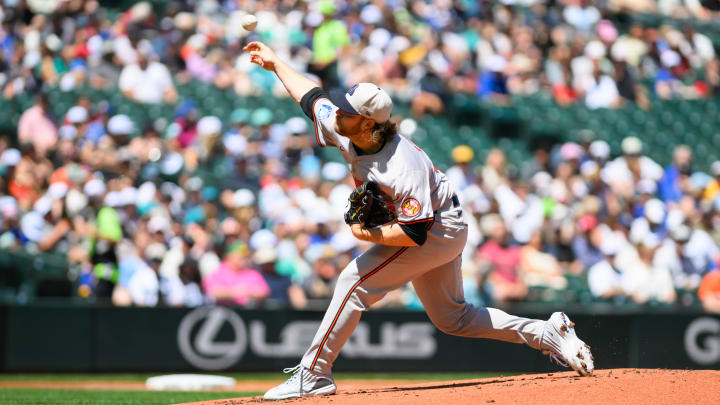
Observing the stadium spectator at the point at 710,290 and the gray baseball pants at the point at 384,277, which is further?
the stadium spectator at the point at 710,290

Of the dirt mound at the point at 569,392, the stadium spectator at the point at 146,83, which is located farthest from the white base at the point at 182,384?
the stadium spectator at the point at 146,83

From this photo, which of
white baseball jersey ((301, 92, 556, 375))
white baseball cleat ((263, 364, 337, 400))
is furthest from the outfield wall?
white baseball cleat ((263, 364, 337, 400))

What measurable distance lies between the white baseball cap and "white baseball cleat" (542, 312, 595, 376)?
163 centimetres

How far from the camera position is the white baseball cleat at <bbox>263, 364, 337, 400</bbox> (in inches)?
214

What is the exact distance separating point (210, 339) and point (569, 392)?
19.6 ft

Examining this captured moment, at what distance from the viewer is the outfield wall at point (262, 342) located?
9.93 meters

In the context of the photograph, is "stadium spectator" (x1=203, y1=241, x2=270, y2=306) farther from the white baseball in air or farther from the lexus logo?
the white baseball in air

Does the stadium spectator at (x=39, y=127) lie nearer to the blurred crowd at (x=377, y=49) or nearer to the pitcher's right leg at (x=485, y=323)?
the blurred crowd at (x=377, y=49)

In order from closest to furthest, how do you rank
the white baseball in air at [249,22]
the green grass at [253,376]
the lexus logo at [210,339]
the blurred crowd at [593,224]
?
the white baseball in air at [249,22], the green grass at [253,376], the lexus logo at [210,339], the blurred crowd at [593,224]

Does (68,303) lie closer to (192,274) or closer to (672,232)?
(192,274)

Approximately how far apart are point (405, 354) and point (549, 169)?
177 inches

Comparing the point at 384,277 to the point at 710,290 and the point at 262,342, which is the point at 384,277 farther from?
the point at 710,290

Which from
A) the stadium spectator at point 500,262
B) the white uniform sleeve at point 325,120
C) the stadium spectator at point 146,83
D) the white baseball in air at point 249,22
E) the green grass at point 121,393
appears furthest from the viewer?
the stadium spectator at point 146,83

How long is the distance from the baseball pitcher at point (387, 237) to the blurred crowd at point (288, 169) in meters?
5.17
